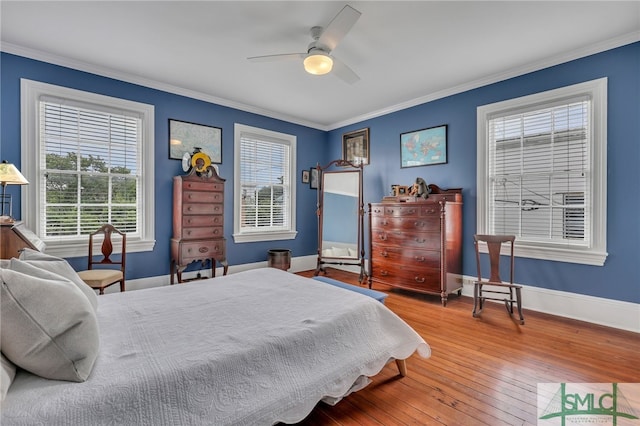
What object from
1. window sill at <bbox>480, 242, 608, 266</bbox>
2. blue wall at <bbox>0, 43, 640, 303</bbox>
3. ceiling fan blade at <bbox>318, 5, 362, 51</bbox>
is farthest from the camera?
window sill at <bbox>480, 242, 608, 266</bbox>

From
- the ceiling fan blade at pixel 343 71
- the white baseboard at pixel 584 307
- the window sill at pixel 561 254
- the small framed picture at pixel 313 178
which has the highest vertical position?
the ceiling fan blade at pixel 343 71

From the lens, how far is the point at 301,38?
2822 millimetres

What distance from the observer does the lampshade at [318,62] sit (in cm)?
257

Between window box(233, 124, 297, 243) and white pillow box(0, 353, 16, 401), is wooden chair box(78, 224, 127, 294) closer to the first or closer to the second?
window box(233, 124, 297, 243)

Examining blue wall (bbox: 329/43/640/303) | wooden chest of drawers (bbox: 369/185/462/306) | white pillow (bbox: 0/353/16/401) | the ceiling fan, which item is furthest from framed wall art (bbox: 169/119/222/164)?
white pillow (bbox: 0/353/16/401)

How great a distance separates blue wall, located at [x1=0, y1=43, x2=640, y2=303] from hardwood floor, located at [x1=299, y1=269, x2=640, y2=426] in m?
0.58

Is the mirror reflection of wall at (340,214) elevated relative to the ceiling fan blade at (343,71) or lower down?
lower down

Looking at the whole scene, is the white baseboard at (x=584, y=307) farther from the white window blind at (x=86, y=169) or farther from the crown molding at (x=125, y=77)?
the white window blind at (x=86, y=169)

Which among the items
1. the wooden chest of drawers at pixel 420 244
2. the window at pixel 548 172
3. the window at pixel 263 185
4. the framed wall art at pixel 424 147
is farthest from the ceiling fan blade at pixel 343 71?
the window at pixel 263 185

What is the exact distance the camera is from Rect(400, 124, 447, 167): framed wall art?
4227 millimetres

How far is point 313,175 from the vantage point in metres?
5.73

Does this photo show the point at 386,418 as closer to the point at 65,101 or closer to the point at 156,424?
the point at 156,424

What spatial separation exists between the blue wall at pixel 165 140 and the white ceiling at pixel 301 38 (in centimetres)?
14

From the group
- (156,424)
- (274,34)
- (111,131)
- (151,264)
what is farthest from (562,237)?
(111,131)
